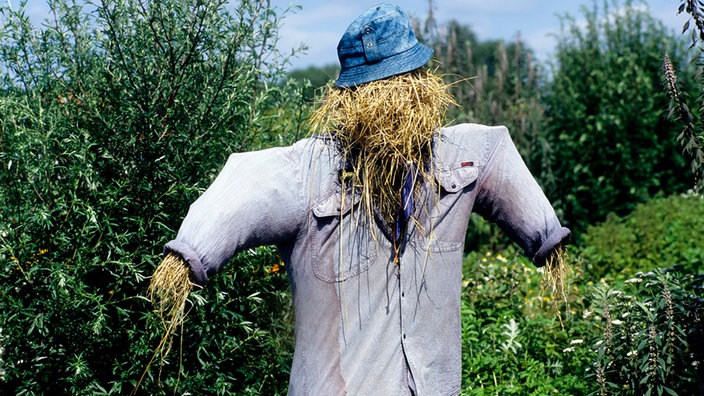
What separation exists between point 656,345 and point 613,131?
5.37 metres

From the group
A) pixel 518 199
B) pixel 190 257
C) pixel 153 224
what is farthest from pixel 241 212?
pixel 153 224

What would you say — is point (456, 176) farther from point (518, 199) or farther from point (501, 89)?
point (501, 89)

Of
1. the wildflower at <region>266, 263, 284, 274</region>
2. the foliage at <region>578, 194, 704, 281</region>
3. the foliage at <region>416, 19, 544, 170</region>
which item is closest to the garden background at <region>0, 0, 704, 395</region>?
the wildflower at <region>266, 263, 284, 274</region>

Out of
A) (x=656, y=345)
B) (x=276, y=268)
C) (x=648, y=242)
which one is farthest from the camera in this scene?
(x=648, y=242)

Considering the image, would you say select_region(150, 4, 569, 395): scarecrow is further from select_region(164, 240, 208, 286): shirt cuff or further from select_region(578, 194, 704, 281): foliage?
select_region(578, 194, 704, 281): foliage

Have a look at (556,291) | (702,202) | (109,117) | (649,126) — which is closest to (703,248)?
(702,202)

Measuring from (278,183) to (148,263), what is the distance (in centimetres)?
148

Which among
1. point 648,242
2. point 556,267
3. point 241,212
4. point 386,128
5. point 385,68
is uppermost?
point 385,68

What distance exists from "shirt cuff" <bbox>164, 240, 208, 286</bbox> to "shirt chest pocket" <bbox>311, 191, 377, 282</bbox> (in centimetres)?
37

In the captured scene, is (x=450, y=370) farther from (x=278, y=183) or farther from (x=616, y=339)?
(x=616, y=339)

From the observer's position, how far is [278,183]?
8.22 feet

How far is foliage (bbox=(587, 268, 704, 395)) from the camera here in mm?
3680

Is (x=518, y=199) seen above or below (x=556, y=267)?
above

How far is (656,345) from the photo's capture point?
12.1 ft
